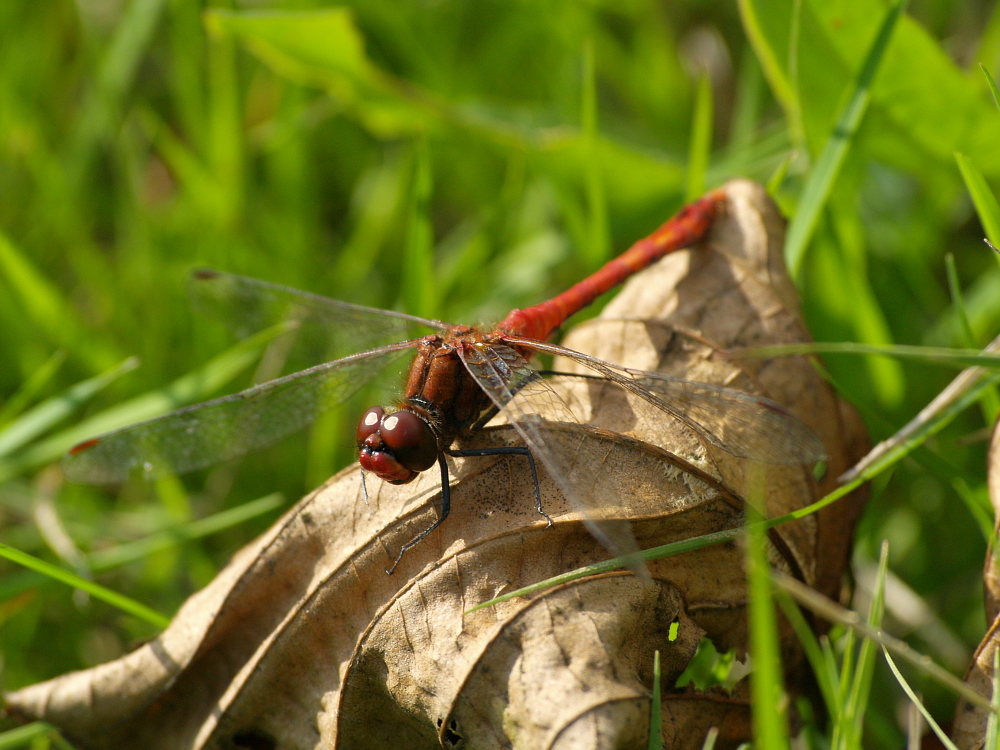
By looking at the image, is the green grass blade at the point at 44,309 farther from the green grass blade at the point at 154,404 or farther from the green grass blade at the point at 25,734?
the green grass blade at the point at 25,734

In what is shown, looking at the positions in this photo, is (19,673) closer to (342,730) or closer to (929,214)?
(342,730)

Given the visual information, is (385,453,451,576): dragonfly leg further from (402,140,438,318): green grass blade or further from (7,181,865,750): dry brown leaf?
(402,140,438,318): green grass blade

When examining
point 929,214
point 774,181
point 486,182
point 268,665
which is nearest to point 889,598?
point 774,181

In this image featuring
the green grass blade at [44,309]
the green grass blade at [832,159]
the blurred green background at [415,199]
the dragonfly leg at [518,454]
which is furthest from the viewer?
the green grass blade at [44,309]

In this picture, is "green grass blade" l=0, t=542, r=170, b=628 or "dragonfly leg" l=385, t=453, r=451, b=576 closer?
"dragonfly leg" l=385, t=453, r=451, b=576

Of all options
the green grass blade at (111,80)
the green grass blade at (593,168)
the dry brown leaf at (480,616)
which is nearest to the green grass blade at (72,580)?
the dry brown leaf at (480,616)

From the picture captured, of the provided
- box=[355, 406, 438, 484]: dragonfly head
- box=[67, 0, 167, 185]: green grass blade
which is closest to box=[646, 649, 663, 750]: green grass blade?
box=[355, 406, 438, 484]: dragonfly head
